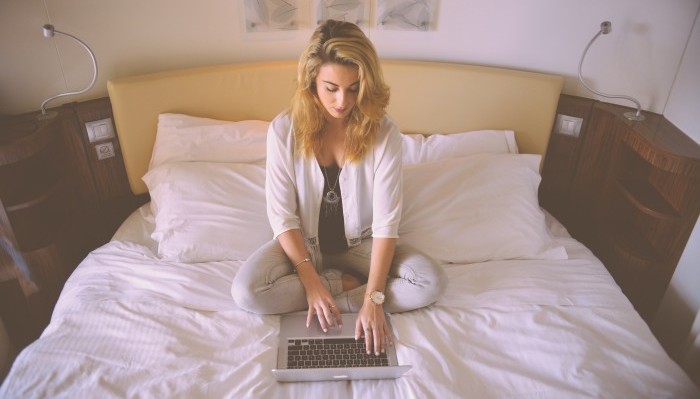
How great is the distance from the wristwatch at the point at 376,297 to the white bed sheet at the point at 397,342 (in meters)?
0.10

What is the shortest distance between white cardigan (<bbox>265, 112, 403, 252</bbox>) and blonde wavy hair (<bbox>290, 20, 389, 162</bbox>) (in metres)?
0.04

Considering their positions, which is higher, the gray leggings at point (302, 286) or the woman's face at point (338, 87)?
the woman's face at point (338, 87)

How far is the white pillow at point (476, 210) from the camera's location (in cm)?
174

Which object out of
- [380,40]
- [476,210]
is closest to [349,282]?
[476,210]

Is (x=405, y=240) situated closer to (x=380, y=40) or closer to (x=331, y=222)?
(x=331, y=222)

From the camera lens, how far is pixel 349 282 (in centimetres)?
158

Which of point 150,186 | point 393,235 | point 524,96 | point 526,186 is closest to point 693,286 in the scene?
point 526,186

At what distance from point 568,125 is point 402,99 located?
77 centimetres

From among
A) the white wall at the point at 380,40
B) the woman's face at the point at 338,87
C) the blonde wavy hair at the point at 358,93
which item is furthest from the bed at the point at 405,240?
the woman's face at the point at 338,87

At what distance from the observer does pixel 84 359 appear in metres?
1.27

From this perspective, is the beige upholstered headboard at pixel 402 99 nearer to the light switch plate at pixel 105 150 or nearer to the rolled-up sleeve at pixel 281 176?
the light switch plate at pixel 105 150

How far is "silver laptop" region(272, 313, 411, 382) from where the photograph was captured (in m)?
1.25

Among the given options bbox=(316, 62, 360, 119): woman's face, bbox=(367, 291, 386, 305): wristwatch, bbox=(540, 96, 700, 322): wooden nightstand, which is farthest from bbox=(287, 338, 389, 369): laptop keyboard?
bbox=(540, 96, 700, 322): wooden nightstand

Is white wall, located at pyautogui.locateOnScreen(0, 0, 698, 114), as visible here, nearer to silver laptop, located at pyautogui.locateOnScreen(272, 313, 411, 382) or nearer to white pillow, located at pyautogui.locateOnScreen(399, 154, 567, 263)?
white pillow, located at pyautogui.locateOnScreen(399, 154, 567, 263)
